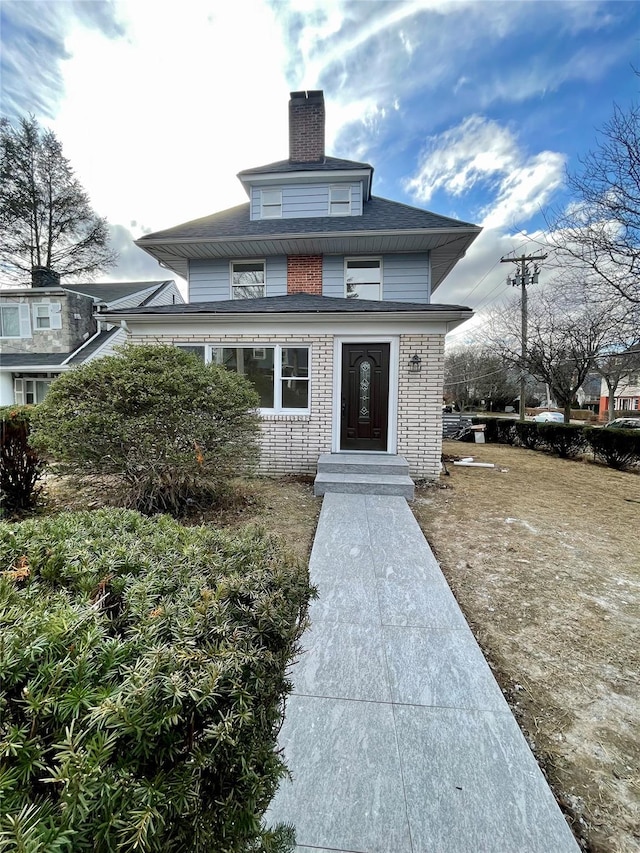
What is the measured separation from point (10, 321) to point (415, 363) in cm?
1950

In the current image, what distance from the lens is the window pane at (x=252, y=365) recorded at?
7.87m

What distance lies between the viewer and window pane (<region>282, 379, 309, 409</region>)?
25.6ft

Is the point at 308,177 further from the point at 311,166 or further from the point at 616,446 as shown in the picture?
the point at 616,446

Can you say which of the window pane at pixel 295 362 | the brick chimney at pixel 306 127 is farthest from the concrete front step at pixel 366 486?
the brick chimney at pixel 306 127

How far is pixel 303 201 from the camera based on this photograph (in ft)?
32.9

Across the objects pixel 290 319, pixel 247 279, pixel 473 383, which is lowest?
pixel 290 319

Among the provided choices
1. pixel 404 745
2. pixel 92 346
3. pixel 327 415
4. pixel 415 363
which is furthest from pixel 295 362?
pixel 92 346

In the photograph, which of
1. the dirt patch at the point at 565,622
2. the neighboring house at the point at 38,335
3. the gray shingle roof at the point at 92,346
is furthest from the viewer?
the neighboring house at the point at 38,335

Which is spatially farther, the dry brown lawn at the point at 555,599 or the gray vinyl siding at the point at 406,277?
the gray vinyl siding at the point at 406,277

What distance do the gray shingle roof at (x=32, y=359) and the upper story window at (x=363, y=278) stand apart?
14188 mm

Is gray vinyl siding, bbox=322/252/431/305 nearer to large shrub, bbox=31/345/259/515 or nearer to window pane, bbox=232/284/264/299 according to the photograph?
window pane, bbox=232/284/264/299

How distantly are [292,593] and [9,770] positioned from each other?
0.87 m

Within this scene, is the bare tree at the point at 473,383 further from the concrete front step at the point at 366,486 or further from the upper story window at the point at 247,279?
the concrete front step at the point at 366,486

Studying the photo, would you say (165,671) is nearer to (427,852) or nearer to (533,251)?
(427,852)
